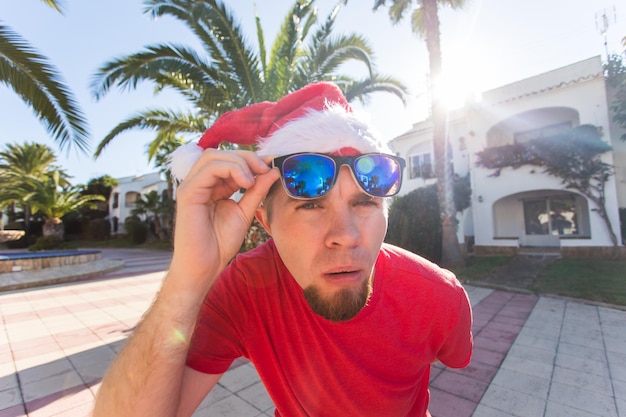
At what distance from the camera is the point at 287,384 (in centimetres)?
125

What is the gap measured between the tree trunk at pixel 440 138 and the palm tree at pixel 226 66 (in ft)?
5.17

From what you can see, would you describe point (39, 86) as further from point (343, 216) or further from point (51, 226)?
point (51, 226)

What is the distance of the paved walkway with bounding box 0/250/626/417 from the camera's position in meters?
2.63

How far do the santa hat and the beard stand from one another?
0.58 m

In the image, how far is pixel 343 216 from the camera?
3.79 feet

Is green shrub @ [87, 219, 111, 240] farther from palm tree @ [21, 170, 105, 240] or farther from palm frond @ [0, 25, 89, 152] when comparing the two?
palm frond @ [0, 25, 89, 152]

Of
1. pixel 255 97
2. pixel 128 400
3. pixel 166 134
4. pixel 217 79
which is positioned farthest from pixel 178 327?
pixel 166 134

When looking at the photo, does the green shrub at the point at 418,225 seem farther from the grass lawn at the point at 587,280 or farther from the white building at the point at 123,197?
the white building at the point at 123,197

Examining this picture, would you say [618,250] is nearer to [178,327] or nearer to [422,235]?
[422,235]

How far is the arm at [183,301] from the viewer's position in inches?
37.1

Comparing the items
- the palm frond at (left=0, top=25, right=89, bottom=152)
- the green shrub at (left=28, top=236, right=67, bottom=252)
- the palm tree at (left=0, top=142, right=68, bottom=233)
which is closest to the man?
the palm frond at (left=0, top=25, right=89, bottom=152)

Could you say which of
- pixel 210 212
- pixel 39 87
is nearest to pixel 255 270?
pixel 210 212

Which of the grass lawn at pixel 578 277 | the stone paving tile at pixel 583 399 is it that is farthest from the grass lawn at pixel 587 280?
the stone paving tile at pixel 583 399

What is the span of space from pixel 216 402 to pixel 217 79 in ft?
21.4
